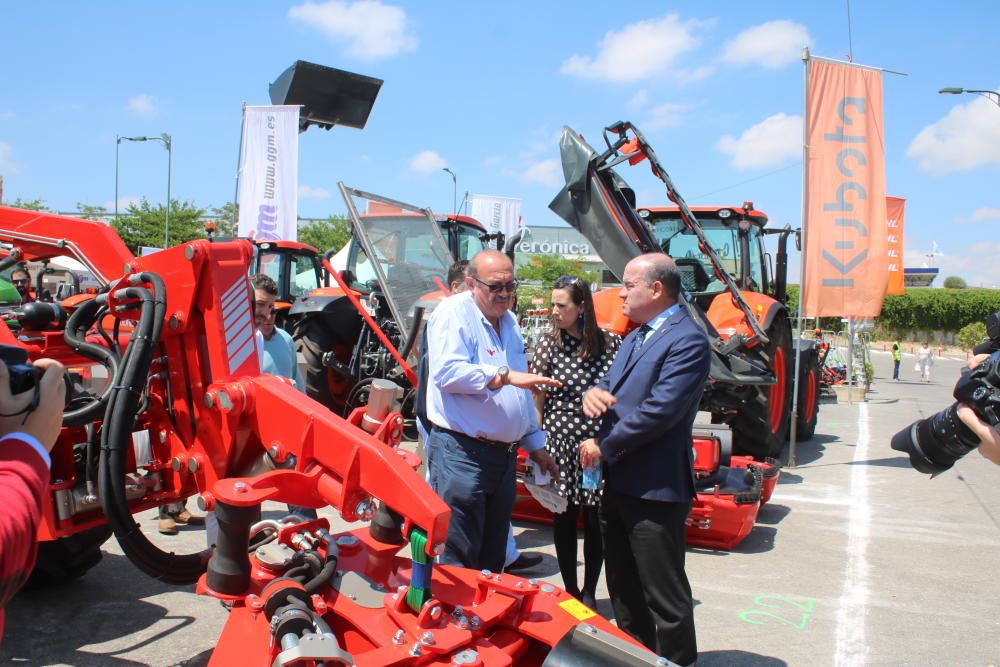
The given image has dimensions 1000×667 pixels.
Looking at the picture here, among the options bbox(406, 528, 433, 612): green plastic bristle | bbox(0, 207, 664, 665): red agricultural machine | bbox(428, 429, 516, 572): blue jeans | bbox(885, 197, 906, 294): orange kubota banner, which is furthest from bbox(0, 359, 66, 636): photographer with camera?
bbox(885, 197, 906, 294): orange kubota banner

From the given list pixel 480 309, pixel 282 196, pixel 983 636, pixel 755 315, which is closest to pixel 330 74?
pixel 282 196

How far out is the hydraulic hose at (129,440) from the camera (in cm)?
262

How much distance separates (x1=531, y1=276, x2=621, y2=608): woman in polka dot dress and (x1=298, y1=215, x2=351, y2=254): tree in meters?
32.2

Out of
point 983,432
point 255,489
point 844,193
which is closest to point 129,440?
point 255,489

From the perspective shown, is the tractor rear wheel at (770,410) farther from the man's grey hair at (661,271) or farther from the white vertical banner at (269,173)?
the white vertical banner at (269,173)

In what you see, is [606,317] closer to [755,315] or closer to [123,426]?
[755,315]

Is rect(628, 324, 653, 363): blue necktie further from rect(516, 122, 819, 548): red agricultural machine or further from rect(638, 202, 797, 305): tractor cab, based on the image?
rect(638, 202, 797, 305): tractor cab

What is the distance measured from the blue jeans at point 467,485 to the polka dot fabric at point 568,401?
27.5 inches

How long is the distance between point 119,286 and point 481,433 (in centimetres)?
155

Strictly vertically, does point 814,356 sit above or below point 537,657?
above

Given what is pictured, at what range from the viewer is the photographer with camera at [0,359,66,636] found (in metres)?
1.23

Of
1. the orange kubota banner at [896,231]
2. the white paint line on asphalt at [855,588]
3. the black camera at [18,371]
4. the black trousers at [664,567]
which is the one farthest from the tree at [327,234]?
the black camera at [18,371]

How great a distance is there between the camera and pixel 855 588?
454cm

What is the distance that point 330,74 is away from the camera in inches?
653
